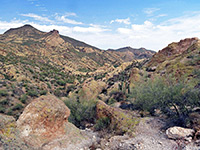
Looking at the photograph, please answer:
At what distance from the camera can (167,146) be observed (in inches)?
276

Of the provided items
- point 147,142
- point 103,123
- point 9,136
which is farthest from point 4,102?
point 147,142

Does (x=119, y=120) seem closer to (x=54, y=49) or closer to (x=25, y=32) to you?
(x=54, y=49)

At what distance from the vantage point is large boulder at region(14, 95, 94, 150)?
7664 mm

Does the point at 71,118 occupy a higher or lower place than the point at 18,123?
lower

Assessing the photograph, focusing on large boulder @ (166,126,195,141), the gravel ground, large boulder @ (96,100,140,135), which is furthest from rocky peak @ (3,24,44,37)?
large boulder @ (166,126,195,141)

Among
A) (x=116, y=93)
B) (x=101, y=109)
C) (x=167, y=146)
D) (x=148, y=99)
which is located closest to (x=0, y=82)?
(x=116, y=93)

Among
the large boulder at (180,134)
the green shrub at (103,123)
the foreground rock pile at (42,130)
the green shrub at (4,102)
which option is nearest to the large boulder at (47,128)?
the foreground rock pile at (42,130)

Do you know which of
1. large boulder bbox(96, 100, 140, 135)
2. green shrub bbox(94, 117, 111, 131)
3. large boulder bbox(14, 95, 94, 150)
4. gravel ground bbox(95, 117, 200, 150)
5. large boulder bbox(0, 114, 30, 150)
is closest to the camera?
large boulder bbox(0, 114, 30, 150)

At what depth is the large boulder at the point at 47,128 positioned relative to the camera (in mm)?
7664

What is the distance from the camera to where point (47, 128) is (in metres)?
8.45

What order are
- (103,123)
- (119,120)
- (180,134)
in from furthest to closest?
1. (103,123)
2. (119,120)
3. (180,134)

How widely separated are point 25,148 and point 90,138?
432 centimetres

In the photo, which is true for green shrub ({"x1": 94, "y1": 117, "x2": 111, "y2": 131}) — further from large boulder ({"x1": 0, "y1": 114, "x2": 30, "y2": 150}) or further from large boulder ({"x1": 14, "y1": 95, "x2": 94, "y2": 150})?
large boulder ({"x1": 0, "y1": 114, "x2": 30, "y2": 150})

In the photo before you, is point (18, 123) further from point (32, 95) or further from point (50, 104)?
point (32, 95)
